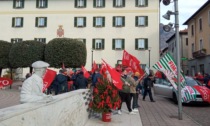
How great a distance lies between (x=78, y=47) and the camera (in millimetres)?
29188

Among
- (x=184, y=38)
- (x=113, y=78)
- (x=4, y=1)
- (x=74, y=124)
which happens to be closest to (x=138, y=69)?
(x=113, y=78)

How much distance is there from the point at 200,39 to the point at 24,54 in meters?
23.5

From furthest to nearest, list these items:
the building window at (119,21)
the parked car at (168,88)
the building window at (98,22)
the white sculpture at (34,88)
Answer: the building window at (98,22), the building window at (119,21), the parked car at (168,88), the white sculpture at (34,88)

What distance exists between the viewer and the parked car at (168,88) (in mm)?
14806

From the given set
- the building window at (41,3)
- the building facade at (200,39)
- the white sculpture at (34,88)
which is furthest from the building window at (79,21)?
the white sculpture at (34,88)

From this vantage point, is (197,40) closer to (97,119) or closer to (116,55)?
(116,55)

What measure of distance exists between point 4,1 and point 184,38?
31.3 metres

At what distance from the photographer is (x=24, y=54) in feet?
92.5

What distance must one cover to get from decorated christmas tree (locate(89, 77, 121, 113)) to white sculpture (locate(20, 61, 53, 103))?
445 centimetres

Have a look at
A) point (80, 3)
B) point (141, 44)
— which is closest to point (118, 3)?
point (80, 3)

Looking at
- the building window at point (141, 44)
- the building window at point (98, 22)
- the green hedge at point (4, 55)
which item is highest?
the building window at point (98, 22)

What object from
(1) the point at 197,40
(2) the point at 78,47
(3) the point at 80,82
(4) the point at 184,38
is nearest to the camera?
(3) the point at 80,82

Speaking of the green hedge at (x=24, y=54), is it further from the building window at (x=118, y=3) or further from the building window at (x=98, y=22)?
the building window at (x=118, y=3)

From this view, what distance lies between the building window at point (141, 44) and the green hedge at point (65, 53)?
40.0 feet
